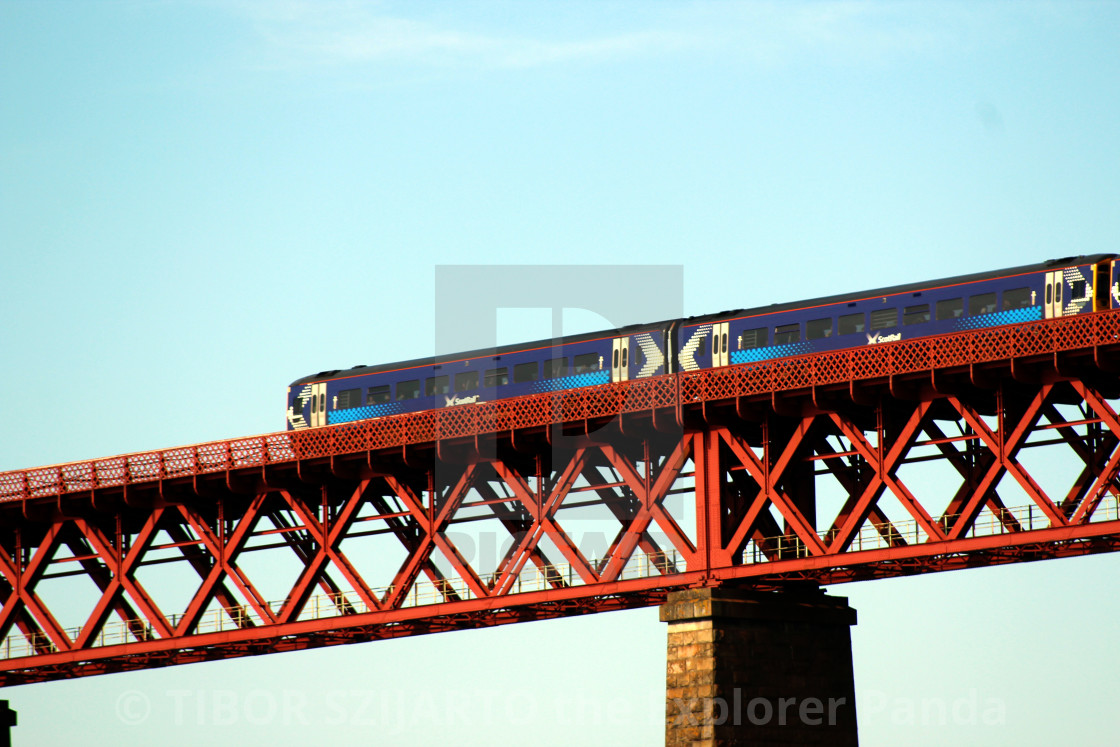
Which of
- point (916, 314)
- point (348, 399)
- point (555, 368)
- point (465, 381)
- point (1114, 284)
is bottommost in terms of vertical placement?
point (1114, 284)

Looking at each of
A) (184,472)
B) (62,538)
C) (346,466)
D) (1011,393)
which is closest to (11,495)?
(62,538)

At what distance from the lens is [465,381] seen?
2955 inches

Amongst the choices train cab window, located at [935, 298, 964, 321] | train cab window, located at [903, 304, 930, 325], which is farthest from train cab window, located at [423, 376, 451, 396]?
train cab window, located at [935, 298, 964, 321]

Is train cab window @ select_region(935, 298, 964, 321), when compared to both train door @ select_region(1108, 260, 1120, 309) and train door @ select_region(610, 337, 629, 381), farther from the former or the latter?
train door @ select_region(610, 337, 629, 381)

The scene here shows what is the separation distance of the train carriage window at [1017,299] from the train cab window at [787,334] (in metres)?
7.05

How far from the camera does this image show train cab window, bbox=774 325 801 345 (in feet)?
220

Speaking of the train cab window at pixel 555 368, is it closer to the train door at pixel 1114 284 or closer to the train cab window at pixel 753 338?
the train cab window at pixel 753 338

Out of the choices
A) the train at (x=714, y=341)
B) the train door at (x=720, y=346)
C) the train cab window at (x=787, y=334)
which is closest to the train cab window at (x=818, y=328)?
the train at (x=714, y=341)

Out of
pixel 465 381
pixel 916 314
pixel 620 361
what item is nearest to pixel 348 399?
pixel 465 381

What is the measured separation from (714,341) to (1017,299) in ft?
34.3

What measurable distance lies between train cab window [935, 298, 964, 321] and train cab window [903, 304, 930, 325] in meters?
0.36

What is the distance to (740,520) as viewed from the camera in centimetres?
6216

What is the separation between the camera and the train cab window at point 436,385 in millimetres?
75375

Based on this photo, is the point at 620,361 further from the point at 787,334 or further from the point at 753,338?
the point at 787,334
